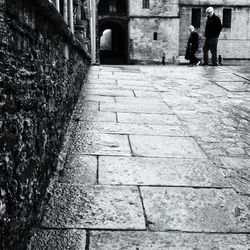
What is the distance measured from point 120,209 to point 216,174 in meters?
0.99

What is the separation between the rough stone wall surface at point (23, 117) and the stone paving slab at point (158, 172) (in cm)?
53

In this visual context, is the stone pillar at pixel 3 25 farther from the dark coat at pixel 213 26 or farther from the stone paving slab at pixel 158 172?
the dark coat at pixel 213 26

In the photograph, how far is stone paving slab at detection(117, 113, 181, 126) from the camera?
4.18 metres

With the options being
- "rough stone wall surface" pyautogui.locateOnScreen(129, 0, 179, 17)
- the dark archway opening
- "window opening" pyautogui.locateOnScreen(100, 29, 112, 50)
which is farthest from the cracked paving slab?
"window opening" pyautogui.locateOnScreen(100, 29, 112, 50)

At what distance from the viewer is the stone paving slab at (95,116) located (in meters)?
4.15

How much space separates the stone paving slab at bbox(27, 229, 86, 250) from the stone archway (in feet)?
84.5

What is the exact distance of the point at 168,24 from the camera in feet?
95.2

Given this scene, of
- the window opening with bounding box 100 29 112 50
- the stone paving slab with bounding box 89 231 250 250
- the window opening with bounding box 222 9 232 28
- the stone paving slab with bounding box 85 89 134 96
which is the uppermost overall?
the window opening with bounding box 222 9 232 28

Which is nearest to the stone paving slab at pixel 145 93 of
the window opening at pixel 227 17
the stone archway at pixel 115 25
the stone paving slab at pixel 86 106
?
the stone paving slab at pixel 86 106

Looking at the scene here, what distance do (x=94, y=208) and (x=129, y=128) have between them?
1.84 m

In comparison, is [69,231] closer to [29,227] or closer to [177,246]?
[29,227]

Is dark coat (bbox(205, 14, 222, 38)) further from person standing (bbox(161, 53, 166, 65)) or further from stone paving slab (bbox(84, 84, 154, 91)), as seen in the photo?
person standing (bbox(161, 53, 166, 65))

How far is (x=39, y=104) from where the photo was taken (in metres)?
2.04

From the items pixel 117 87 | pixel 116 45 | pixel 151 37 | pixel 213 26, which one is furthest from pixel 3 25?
pixel 116 45
